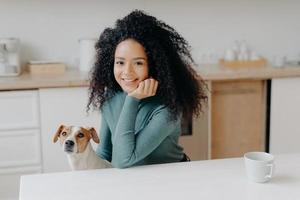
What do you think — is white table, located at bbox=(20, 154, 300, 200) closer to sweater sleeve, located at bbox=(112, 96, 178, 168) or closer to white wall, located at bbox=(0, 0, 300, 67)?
sweater sleeve, located at bbox=(112, 96, 178, 168)

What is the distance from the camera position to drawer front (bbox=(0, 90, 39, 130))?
A: 2.74 m

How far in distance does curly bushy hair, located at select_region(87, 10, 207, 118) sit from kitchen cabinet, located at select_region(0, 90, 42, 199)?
111 centimetres

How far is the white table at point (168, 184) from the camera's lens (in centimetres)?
128

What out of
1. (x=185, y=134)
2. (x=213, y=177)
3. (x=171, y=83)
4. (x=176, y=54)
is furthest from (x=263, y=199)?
(x=185, y=134)

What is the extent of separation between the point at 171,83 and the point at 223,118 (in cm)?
151

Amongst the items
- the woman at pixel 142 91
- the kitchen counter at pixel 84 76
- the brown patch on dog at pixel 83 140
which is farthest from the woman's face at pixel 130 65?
the kitchen counter at pixel 84 76

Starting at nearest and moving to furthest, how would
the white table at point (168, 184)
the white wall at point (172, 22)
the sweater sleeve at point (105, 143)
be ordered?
the white table at point (168, 184)
the sweater sleeve at point (105, 143)
the white wall at point (172, 22)

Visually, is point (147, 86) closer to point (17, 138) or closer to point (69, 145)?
point (69, 145)

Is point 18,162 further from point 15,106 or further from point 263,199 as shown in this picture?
point 263,199

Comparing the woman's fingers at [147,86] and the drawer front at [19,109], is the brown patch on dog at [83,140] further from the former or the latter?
the drawer front at [19,109]

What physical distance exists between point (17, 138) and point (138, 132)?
1403 mm

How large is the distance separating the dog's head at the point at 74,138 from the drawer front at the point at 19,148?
48.5 inches

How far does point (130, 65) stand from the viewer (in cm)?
157

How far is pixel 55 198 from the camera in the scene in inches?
50.2
